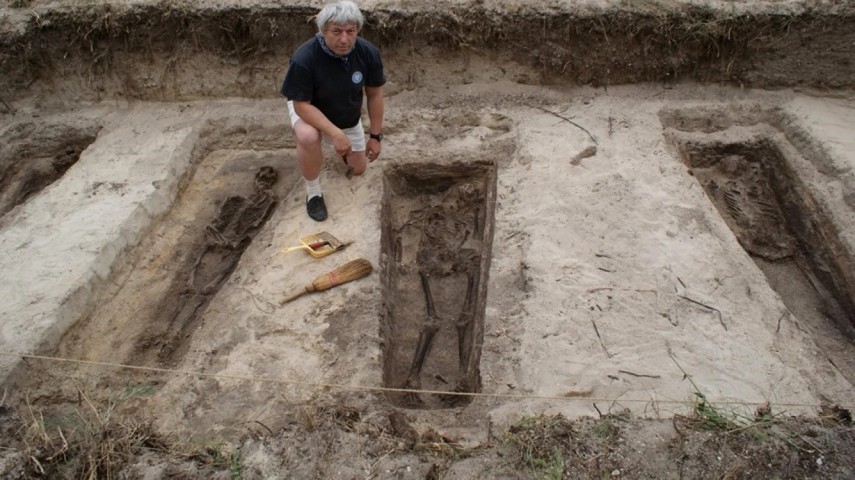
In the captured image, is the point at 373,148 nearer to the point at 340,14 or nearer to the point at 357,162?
the point at 357,162

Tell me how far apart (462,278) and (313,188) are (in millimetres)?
1301

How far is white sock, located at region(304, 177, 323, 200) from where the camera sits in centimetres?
463

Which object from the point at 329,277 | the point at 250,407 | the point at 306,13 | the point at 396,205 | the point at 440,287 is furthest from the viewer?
the point at 306,13

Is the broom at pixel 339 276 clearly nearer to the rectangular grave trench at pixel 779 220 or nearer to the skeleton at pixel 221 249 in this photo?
the skeleton at pixel 221 249

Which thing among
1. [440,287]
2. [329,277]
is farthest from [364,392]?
[440,287]

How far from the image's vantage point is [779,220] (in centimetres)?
483

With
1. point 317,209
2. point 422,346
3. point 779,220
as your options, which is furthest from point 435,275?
point 779,220

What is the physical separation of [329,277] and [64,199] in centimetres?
240

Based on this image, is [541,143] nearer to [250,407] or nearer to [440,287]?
[440,287]

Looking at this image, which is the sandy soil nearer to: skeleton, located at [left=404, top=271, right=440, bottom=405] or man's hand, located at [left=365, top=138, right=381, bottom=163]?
skeleton, located at [left=404, top=271, right=440, bottom=405]

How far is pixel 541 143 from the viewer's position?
5.16 metres

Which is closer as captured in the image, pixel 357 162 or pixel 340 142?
pixel 340 142

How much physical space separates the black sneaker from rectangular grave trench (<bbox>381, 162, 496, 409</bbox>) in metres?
0.45

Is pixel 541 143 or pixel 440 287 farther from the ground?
pixel 541 143
